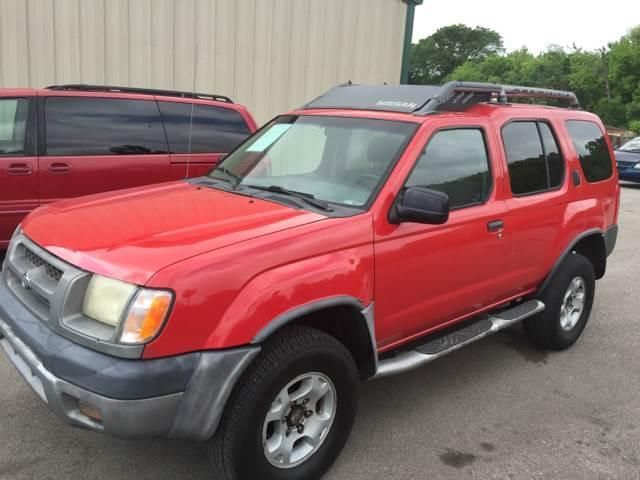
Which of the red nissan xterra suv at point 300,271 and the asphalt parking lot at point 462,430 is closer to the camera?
the red nissan xterra suv at point 300,271

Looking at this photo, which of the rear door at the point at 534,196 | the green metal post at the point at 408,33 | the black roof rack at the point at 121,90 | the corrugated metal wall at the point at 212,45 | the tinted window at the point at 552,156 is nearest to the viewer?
the rear door at the point at 534,196

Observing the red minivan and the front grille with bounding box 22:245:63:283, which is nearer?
the front grille with bounding box 22:245:63:283

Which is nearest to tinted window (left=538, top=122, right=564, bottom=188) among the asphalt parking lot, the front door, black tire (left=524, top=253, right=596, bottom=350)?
black tire (left=524, top=253, right=596, bottom=350)

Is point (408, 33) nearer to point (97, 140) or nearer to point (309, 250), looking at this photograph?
point (97, 140)

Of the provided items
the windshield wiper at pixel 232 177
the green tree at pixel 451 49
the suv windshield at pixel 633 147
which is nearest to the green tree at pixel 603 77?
the green tree at pixel 451 49

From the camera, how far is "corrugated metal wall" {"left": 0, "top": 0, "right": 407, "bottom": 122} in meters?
8.14

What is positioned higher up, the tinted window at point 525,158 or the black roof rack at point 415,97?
the black roof rack at point 415,97

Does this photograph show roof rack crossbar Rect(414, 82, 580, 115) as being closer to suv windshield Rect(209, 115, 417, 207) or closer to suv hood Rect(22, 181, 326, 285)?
suv windshield Rect(209, 115, 417, 207)

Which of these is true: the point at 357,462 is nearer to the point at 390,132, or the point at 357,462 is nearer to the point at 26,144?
the point at 390,132

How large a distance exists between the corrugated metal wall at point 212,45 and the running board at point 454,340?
21.5 ft

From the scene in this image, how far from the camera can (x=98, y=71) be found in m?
8.66

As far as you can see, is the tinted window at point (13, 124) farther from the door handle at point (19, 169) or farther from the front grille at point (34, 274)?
the front grille at point (34, 274)

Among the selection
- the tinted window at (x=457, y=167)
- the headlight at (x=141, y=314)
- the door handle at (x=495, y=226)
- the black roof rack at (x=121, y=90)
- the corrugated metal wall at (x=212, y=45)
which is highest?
the corrugated metal wall at (x=212, y=45)

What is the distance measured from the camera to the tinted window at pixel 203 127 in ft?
20.8
